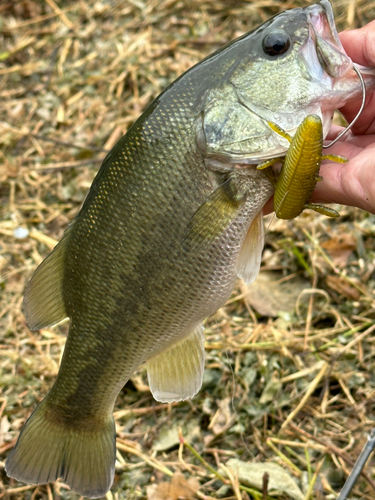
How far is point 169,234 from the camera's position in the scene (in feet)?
5.78

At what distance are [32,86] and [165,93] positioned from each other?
294 cm

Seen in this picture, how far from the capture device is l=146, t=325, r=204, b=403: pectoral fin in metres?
2.00

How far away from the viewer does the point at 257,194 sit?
1.78 m

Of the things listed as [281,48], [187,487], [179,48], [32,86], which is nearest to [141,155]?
[281,48]

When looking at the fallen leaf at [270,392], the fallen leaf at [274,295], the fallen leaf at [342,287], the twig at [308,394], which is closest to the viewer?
the twig at [308,394]

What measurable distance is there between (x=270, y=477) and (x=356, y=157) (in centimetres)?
133

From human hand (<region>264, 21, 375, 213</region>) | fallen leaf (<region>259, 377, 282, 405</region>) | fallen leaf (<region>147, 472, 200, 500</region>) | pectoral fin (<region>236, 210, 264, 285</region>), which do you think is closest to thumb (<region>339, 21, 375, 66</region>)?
human hand (<region>264, 21, 375, 213</region>)

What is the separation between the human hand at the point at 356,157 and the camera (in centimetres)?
171

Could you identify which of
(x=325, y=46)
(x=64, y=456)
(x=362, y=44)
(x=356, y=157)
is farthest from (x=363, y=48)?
(x=64, y=456)

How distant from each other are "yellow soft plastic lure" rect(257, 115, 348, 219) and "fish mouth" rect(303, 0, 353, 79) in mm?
231

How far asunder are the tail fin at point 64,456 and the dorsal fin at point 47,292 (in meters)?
0.36

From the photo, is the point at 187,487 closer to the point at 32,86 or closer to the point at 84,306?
the point at 84,306

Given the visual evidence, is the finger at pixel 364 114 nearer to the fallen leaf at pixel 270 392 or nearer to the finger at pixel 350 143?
the finger at pixel 350 143

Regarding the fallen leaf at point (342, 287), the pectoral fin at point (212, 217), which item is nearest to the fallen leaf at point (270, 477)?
the fallen leaf at point (342, 287)
